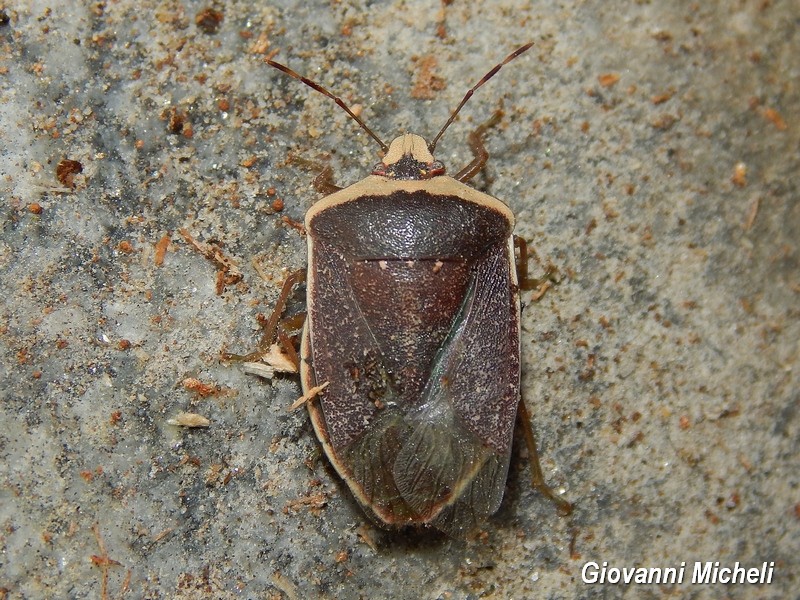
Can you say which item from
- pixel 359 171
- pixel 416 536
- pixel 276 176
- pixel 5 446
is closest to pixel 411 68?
pixel 359 171

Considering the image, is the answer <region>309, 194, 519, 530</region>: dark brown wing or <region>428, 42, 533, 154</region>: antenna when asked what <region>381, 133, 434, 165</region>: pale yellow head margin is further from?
<region>309, 194, 519, 530</region>: dark brown wing

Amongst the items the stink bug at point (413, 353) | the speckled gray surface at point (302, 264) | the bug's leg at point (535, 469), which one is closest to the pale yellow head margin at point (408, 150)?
the stink bug at point (413, 353)

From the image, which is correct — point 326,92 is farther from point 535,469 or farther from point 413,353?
point 535,469

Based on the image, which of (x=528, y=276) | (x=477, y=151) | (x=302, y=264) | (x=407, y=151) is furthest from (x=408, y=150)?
(x=528, y=276)

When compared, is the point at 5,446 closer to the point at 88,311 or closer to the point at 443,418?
the point at 88,311

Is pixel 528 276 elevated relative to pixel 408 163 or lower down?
lower down

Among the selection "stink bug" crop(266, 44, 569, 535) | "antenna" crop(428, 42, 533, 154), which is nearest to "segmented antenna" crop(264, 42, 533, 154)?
"antenna" crop(428, 42, 533, 154)
